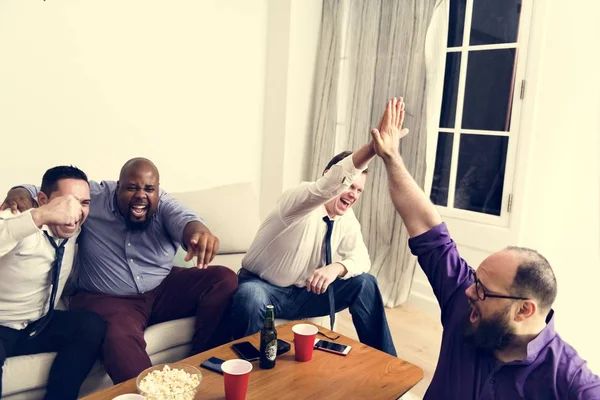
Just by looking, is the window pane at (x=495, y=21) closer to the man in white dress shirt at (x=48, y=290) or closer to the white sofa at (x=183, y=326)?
the white sofa at (x=183, y=326)

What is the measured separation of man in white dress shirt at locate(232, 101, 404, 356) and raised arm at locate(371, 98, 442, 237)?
0.51 meters

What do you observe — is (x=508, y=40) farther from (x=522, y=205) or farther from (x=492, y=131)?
(x=522, y=205)

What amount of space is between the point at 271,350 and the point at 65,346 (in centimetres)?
81

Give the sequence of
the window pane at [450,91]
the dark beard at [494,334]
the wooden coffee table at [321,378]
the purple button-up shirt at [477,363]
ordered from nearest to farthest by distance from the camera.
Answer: the purple button-up shirt at [477,363] → the dark beard at [494,334] → the wooden coffee table at [321,378] → the window pane at [450,91]

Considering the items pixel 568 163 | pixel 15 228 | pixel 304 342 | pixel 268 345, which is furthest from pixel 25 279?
pixel 568 163

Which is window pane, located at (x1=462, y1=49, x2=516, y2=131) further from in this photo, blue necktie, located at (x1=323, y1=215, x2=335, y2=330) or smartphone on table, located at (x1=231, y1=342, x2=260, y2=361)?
smartphone on table, located at (x1=231, y1=342, x2=260, y2=361)

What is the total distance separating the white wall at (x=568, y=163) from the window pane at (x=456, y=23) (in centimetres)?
49

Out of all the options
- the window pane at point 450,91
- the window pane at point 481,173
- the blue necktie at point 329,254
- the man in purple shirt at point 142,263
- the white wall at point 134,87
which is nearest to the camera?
the man in purple shirt at point 142,263

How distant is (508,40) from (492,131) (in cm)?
55

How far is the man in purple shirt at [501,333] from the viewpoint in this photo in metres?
1.25

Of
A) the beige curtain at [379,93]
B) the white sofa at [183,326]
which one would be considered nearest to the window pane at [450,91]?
the beige curtain at [379,93]

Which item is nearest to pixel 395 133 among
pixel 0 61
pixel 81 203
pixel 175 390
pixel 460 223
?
pixel 175 390

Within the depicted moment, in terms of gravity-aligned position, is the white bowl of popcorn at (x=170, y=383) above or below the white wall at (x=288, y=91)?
below

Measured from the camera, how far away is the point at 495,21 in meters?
2.98
